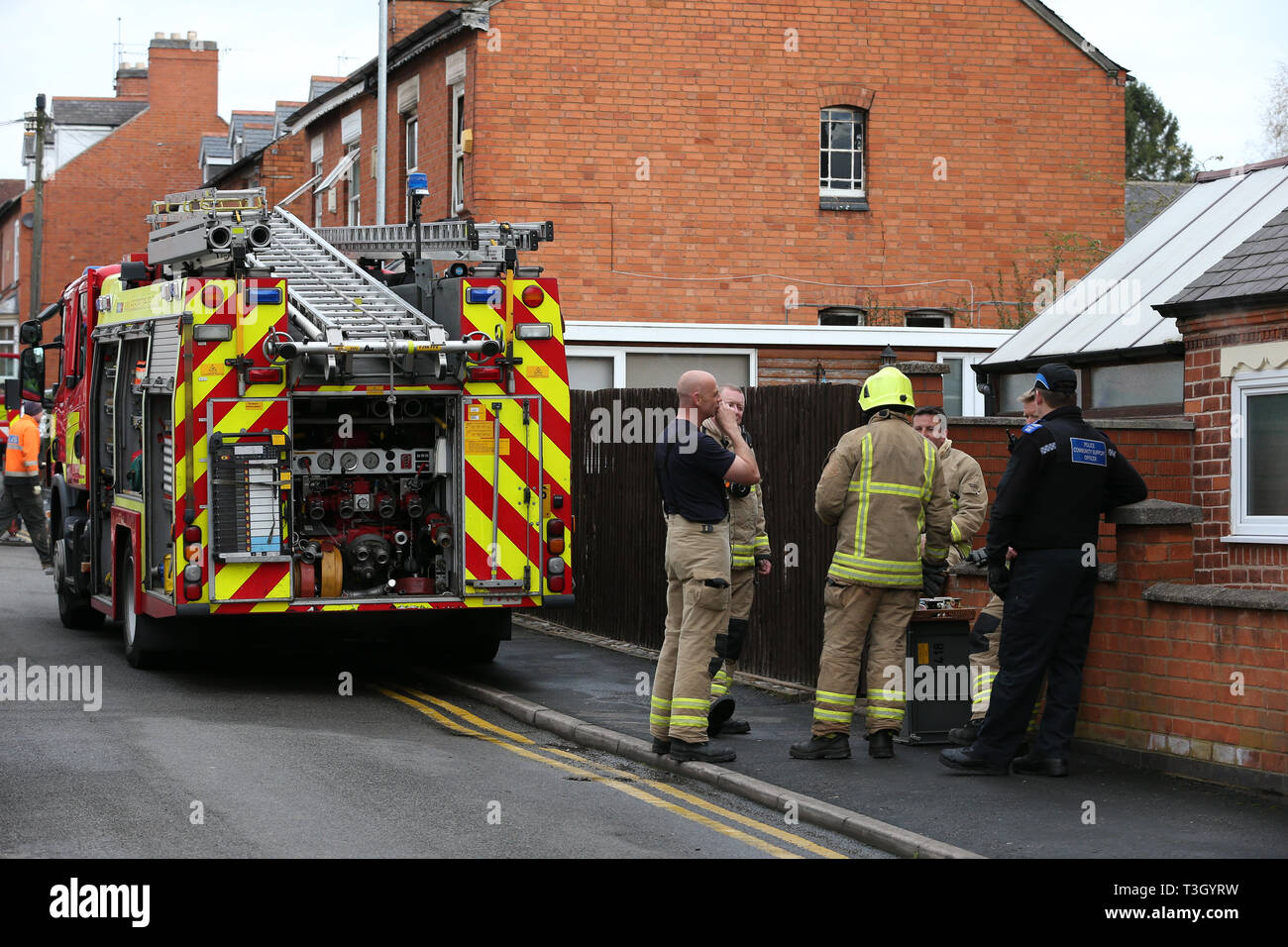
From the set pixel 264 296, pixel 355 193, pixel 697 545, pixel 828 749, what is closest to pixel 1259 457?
pixel 828 749

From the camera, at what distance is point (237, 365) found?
11289 mm

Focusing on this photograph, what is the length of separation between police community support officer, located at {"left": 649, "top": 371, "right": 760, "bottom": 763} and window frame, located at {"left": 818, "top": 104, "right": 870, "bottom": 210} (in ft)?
50.3

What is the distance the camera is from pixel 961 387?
20547mm

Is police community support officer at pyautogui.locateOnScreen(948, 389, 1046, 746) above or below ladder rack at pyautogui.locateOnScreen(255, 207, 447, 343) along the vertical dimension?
below

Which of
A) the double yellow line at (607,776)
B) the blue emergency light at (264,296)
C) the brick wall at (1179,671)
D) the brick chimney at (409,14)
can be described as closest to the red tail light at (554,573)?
the double yellow line at (607,776)

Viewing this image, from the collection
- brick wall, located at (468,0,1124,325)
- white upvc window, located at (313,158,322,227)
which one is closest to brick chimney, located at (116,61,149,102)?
white upvc window, located at (313,158,322,227)

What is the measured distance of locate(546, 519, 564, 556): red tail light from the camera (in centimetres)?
1204

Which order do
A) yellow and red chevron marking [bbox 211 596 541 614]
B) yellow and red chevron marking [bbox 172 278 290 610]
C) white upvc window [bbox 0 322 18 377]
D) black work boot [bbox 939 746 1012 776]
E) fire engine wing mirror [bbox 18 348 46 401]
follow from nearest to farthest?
1. black work boot [bbox 939 746 1012 776]
2. yellow and red chevron marking [bbox 172 278 290 610]
3. yellow and red chevron marking [bbox 211 596 541 614]
4. fire engine wing mirror [bbox 18 348 46 401]
5. white upvc window [bbox 0 322 18 377]

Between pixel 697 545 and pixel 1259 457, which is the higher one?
pixel 1259 457

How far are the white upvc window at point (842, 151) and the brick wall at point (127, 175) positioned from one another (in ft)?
113

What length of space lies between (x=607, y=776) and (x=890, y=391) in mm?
2546

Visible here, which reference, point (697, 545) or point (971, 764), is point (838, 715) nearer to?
point (971, 764)

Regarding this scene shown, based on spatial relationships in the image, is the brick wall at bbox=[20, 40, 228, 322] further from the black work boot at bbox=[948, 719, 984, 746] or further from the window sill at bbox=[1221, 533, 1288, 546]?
the black work boot at bbox=[948, 719, 984, 746]
